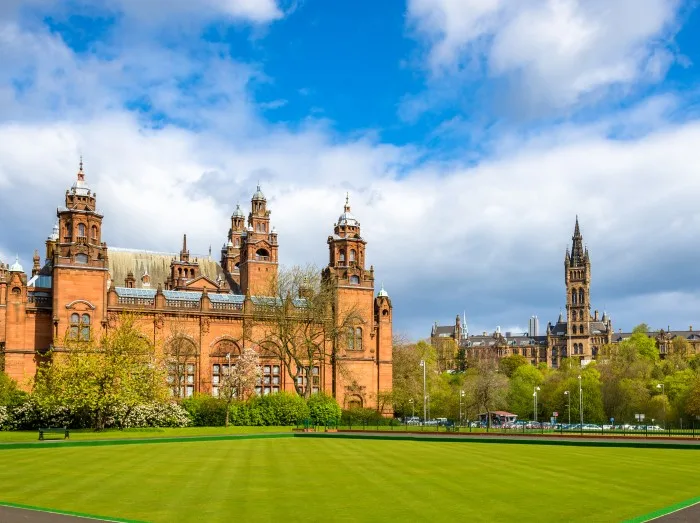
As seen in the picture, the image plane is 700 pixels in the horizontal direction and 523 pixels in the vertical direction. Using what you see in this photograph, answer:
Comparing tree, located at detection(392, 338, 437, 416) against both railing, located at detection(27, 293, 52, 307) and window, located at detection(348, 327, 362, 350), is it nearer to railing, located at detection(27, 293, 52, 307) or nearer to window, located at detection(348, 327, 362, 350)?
window, located at detection(348, 327, 362, 350)

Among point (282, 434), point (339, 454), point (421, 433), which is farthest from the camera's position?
point (421, 433)

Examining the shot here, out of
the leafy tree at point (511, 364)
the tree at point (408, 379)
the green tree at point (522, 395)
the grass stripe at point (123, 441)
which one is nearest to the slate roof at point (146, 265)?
the tree at point (408, 379)

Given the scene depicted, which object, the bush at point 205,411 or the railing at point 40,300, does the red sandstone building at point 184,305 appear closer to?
the railing at point 40,300

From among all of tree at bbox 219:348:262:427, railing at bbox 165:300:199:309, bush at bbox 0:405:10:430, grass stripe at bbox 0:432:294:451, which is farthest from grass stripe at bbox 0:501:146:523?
railing at bbox 165:300:199:309

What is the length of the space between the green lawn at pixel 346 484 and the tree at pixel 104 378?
2073 cm

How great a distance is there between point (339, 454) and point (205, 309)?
1722 inches

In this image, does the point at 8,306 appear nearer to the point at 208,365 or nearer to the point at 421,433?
the point at 208,365

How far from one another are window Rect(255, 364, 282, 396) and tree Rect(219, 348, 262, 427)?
3234mm

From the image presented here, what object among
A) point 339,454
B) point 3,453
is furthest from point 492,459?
point 3,453

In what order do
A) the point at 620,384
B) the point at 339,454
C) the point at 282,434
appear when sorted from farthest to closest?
1. the point at 620,384
2. the point at 282,434
3. the point at 339,454

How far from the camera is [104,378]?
60062 millimetres

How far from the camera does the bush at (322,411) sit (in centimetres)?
7488

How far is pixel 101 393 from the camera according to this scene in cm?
5991

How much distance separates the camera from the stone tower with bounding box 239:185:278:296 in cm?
9688
